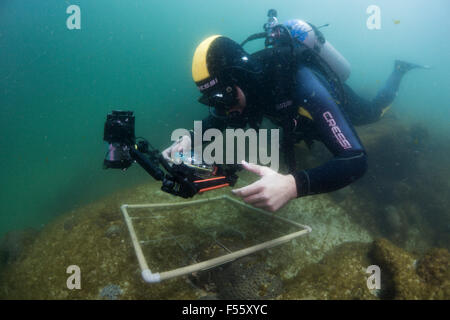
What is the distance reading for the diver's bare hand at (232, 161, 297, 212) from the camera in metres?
1.81

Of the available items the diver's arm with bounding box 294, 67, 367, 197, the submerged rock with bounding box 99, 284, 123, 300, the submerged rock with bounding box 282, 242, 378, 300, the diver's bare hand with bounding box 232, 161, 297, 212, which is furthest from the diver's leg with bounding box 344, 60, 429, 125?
the submerged rock with bounding box 99, 284, 123, 300

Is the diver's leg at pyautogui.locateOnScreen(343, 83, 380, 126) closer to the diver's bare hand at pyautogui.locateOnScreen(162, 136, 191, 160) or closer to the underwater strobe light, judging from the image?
the diver's bare hand at pyautogui.locateOnScreen(162, 136, 191, 160)

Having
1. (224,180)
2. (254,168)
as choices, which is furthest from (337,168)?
(224,180)

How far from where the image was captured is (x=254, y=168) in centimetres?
203

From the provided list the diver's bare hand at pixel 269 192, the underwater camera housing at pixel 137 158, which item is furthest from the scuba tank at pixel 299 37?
the underwater camera housing at pixel 137 158

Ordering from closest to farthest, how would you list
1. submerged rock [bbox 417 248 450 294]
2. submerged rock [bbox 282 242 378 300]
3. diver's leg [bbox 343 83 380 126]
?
submerged rock [bbox 417 248 450 294] < submerged rock [bbox 282 242 378 300] < diver's leg [bbox 343 83 380 126]

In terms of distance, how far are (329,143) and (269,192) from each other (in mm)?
1002

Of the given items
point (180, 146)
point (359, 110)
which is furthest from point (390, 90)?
point (180, 146)

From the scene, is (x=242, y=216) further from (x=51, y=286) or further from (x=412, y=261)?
(x=51, y=286)

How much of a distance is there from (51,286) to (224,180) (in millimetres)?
2823

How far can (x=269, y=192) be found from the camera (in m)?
1.81

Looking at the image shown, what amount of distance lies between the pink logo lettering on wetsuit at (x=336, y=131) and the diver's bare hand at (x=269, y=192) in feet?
2.50

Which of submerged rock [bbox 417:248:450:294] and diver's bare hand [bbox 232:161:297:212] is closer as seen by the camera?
diver's bare hand [bbox 232:161:297:212]

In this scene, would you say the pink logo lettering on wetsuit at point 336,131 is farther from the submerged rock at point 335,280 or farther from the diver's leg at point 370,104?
the diver's leg at point 370,104
